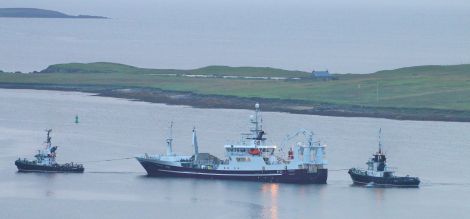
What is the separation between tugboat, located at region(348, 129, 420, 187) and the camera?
3113 inches

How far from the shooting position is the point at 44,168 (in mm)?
82188

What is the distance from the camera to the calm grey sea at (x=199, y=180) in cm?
7169

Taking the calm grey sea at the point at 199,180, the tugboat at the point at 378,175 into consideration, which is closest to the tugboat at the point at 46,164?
the calm grey sea at the point at 199,180

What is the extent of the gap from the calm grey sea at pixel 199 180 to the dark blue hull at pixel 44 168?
0.49 metres

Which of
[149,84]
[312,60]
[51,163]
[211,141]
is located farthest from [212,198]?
[312,60]

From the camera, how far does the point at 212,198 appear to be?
74688mm

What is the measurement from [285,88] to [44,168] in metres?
44.5

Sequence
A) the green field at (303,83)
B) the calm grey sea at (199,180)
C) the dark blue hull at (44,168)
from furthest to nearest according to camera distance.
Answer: the green field at (303,83) < the dark blue hull at (44,168) < the calm grey sea at (199,180)

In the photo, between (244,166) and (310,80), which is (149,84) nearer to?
(310,80)

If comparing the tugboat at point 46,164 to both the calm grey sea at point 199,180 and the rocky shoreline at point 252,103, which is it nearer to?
the calm grey sea at point 199,180

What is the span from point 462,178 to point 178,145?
1766cm

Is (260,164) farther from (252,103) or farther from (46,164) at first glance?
(252,103)

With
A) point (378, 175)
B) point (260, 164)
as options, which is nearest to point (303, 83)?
point (260, 164)

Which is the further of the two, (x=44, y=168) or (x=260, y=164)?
(x=44, y=168)
